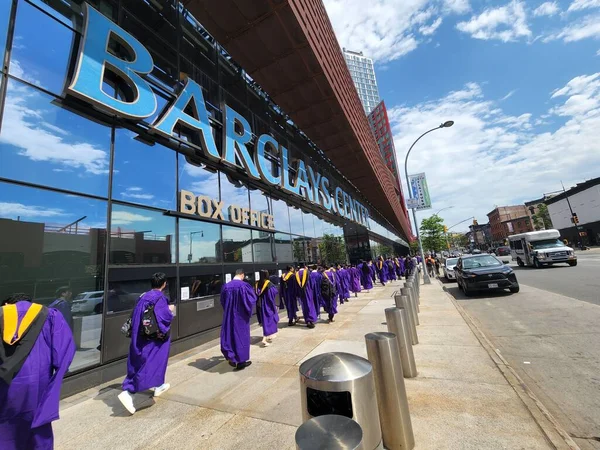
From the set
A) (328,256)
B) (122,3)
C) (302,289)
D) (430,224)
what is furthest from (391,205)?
(430,224)

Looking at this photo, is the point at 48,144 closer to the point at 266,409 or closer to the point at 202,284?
the point at 202,284

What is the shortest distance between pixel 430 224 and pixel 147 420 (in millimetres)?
54678

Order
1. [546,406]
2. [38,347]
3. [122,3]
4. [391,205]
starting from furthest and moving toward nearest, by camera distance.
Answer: [391,205]
[122,3]
[546,406]
[38,347]

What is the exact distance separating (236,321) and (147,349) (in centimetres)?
157

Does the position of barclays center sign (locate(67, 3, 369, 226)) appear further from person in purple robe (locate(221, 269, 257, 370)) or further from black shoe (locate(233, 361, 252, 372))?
black shoe (locate(233, 361, 252, 372))

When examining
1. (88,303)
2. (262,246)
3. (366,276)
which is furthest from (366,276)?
(88,303)

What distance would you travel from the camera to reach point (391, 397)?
8.46 feet

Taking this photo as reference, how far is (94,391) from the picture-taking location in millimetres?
4438

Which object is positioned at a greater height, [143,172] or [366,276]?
[143,172]

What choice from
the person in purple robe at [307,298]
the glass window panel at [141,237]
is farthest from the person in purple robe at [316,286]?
the glass window panel at [141,237]

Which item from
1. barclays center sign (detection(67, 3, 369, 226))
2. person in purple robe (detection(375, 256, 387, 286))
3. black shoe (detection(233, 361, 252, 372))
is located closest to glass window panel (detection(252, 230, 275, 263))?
barclays center sign (detection(67, 3, 369, 226))

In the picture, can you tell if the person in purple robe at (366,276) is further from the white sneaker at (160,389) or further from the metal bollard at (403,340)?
the white sneaker at (160,389)

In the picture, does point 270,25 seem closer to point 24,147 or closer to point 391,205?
point 24,147

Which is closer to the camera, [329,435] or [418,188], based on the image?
[329,435]
